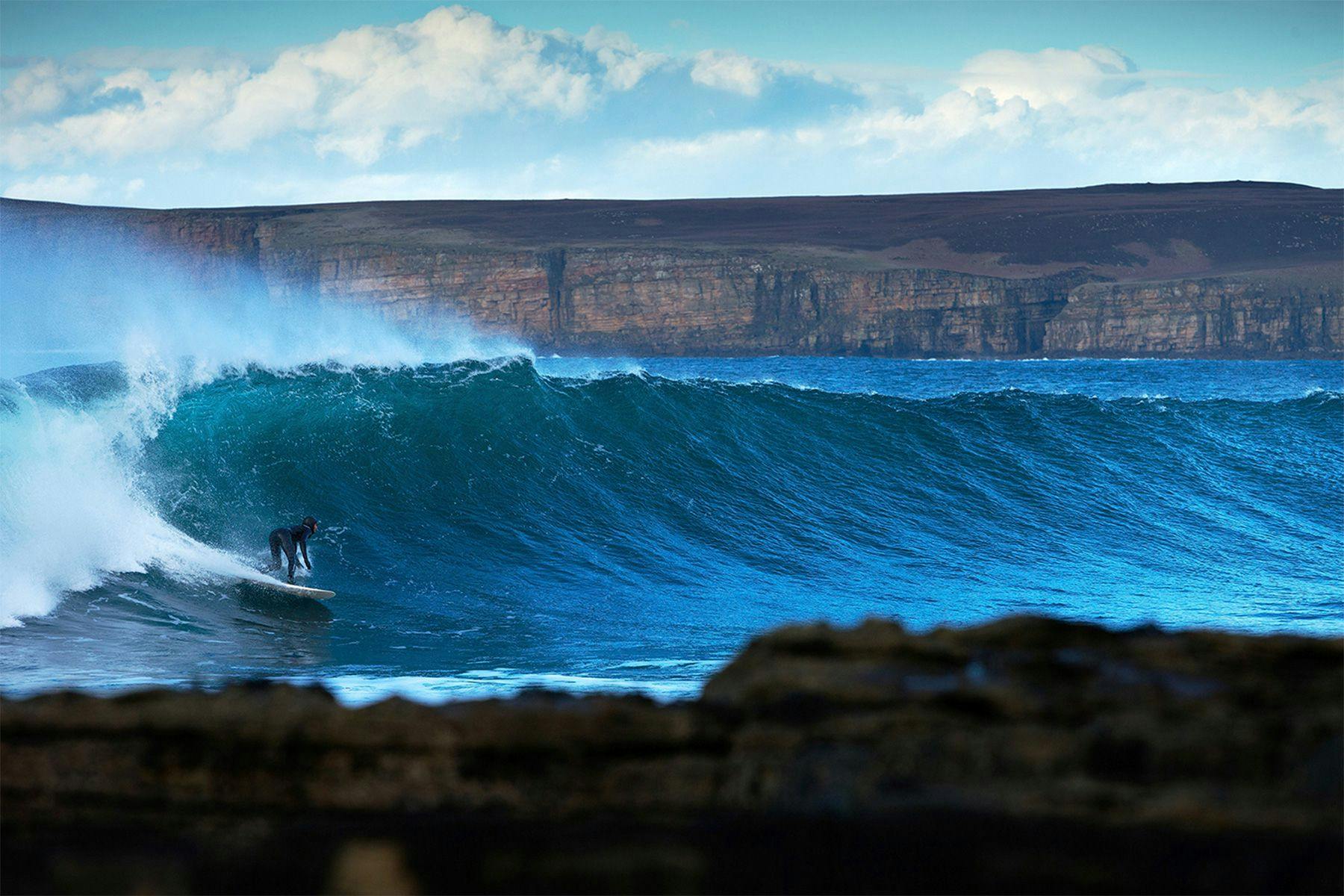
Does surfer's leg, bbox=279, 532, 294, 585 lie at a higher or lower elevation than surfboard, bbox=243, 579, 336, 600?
higher

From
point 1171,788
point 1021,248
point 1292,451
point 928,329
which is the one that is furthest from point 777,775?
point 1021,248

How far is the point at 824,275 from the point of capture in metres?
93.9

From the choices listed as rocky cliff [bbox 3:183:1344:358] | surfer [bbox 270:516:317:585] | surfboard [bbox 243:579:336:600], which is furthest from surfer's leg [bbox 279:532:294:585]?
rocky cliff [bbox 3:183:1344:358]

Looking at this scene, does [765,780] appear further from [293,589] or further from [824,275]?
[824,275]

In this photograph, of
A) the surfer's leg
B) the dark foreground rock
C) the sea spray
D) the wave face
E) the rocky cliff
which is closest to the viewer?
the dark foreground rock

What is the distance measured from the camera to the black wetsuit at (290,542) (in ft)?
36.8

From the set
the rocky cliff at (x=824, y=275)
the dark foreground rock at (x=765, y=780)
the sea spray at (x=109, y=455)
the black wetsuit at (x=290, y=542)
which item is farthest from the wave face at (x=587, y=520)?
the rocky cliff at (x=824, y=275)

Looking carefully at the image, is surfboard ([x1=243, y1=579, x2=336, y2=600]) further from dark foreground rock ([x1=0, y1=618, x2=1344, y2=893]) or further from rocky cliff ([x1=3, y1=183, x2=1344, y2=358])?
rocky cliff ([x1=3, y1=183, x2=1344, y2=358])

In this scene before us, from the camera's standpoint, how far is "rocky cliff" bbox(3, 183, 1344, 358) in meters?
88.9

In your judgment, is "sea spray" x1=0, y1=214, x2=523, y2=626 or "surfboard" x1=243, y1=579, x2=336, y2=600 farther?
"sea spray" x1=0, y1=214, x2=523, y2=626

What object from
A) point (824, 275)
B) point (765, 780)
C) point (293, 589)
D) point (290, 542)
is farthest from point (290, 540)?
point (824, 275)

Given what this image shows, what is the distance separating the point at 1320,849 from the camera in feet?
5.84

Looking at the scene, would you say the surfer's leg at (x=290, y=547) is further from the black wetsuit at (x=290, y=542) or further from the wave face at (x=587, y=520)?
the wave face at (x=587, y=520)

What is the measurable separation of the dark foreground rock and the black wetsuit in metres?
9.42
